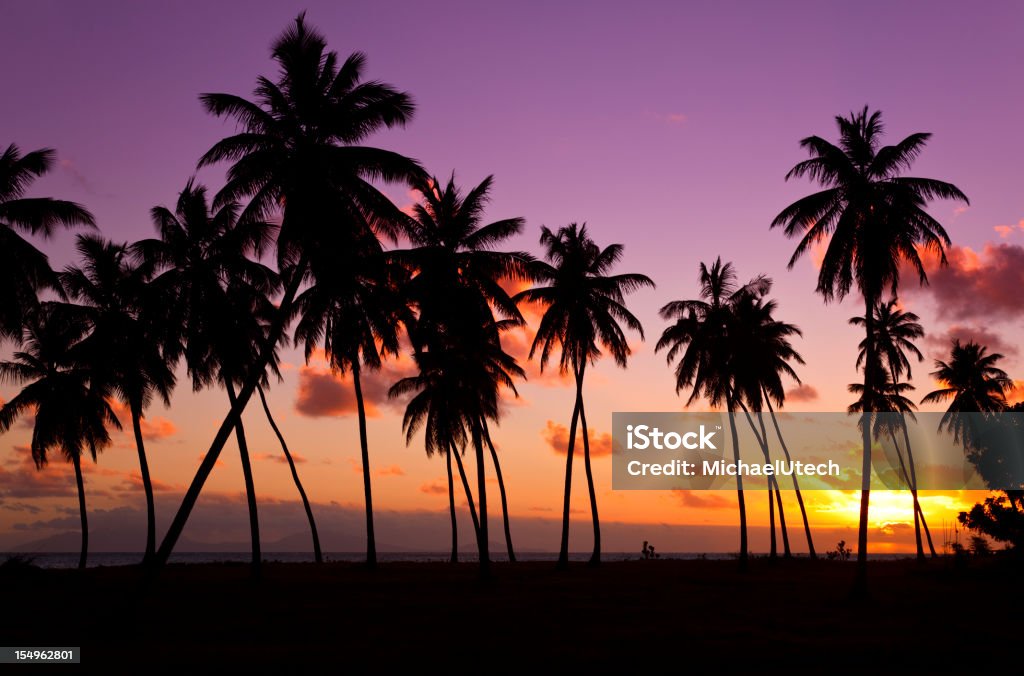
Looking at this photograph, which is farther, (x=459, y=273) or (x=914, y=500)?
(x=914, y=500)

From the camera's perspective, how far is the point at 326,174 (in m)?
21.1

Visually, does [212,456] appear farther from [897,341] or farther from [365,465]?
[897,341]

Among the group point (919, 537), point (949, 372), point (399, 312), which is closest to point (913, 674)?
point (399, 312)

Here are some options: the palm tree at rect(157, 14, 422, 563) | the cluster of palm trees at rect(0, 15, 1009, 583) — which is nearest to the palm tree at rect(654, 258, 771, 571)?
the cluster of palm trees at rect(0, 15, 1009, 583)

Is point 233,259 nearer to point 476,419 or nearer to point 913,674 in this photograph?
Answer: point 476,419

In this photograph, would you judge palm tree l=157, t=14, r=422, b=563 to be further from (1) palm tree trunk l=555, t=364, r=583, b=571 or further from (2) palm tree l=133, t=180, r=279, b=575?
(1) palm tree trunk l=555, t=364, r=583, b=571

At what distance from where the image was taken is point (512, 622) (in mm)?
17875

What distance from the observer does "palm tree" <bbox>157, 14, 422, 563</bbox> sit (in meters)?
20.7

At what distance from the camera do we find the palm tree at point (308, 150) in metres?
20.7

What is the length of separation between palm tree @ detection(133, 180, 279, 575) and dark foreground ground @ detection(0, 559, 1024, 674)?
7137 millimetres

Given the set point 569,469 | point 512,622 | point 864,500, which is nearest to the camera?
point 512,622

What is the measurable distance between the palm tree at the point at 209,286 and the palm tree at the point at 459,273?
595cm

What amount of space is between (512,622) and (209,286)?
17214 mm

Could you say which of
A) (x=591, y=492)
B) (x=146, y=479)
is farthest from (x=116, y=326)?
(x=591, y=492)
